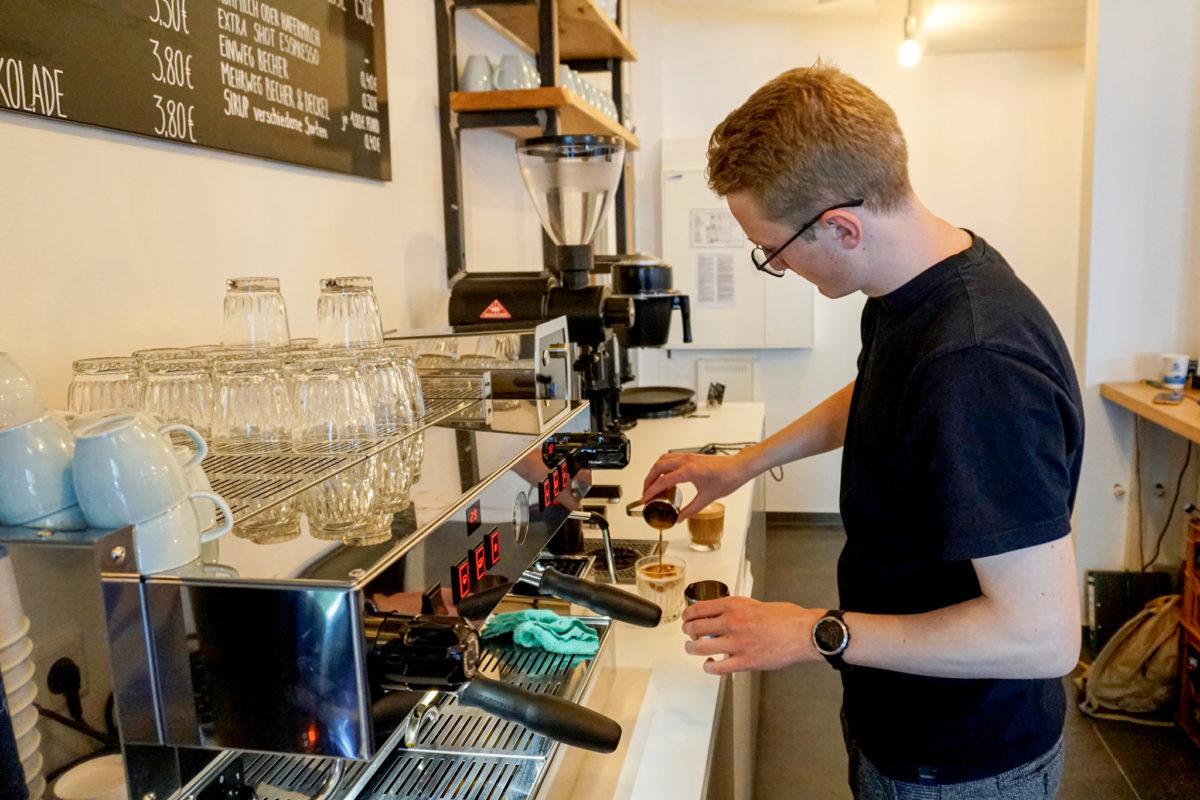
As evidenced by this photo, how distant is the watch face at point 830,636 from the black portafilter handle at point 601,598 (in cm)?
32

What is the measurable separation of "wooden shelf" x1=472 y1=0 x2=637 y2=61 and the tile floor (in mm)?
2330

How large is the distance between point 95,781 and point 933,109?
4.88 meters

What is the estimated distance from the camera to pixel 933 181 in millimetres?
4754

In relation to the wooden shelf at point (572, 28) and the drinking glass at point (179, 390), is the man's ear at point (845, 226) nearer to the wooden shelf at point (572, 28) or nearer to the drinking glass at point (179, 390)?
the drinking glass at point (179, 390)

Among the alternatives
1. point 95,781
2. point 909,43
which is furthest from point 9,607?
point 909,43

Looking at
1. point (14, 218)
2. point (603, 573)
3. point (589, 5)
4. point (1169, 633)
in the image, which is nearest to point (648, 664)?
point (603, 573)

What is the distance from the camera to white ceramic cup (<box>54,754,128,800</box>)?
0.64m

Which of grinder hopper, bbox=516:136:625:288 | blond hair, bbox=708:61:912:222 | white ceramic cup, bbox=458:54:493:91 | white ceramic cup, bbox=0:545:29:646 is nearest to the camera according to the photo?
white ceramic cup, bbox=0:545:29:646

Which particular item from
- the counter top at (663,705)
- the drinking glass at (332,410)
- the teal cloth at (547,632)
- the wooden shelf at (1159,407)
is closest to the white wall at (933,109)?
the wooden shelf at (1159,407)

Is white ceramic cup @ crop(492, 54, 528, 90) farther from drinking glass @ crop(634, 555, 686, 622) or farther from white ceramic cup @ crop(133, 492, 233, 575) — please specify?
white ceramic cup @ crop(133, 492, 233, 575)

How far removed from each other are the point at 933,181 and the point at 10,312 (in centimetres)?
457

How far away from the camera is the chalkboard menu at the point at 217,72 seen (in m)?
1.02

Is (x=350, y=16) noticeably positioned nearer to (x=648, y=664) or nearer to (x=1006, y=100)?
(x=648, y=664)

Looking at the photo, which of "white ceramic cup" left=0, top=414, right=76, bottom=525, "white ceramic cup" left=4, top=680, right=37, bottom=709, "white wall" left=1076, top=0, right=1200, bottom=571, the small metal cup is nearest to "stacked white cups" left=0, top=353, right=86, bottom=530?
"white ceramic cup" left=0, top=414, right=76, bottom=525
